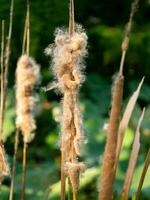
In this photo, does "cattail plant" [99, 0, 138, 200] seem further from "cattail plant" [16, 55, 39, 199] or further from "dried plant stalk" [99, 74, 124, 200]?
"cattail plant" [16, 55, 39, 199]

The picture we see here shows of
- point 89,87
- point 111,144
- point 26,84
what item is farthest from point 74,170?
point 89,87

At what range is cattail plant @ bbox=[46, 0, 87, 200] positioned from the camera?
0.85 metres

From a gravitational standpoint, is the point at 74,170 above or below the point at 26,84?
below

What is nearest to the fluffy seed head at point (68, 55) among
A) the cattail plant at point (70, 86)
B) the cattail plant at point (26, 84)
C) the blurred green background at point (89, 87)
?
the cattail plant at point (70, 86)

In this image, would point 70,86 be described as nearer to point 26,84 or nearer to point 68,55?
point 68,55

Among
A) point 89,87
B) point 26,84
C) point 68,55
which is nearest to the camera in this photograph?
point 68,55

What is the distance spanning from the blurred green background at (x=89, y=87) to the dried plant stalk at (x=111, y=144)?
0.53 metres

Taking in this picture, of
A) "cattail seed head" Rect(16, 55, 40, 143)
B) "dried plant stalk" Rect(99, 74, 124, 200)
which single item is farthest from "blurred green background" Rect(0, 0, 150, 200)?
"dried plant stalk" Rect(99, 74, 124, 200)

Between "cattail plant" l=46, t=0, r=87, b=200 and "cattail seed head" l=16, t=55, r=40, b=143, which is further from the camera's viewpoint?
"cattail seed head" l=16, t=55, r=40, b=143

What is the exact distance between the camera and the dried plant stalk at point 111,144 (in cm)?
90

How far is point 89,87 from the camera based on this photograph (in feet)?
8.63

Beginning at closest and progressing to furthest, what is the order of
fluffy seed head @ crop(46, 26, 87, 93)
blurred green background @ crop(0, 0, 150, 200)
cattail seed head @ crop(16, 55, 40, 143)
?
fluffy seed head @ crop(46, 26, 87, 93) < cattail seed head @ crop(16, 55, 40, 143) < blurred green background @ crop(0, 0, 150, 200)

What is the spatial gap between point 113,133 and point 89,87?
1.71 meters

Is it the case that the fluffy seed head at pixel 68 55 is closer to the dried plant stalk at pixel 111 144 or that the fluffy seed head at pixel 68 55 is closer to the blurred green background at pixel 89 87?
the dried plant stalk at pixel 111 144
